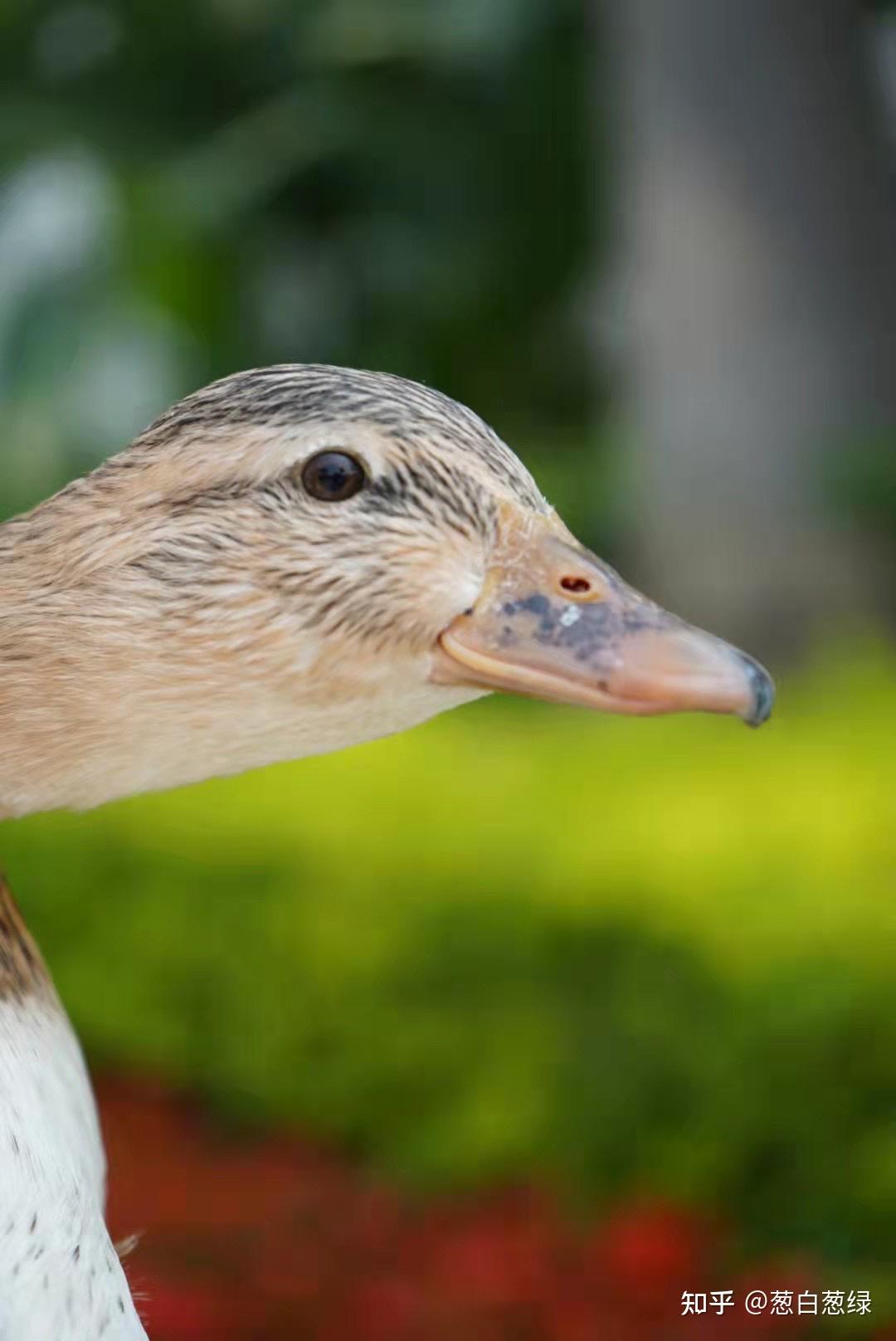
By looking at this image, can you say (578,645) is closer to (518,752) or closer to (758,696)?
(758,696)

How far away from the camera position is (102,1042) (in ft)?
13.0

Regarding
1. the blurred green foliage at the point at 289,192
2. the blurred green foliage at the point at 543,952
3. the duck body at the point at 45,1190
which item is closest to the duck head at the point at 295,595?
the duck body at the point at 45,1190

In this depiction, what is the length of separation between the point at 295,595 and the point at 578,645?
0.21 m

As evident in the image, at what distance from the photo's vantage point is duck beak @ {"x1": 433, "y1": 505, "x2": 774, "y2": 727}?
4.00 ft

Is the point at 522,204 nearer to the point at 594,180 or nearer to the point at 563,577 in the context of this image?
the point at 594,180

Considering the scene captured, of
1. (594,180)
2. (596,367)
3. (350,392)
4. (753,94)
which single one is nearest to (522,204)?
(594,180)

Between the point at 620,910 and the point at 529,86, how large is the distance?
4313mm

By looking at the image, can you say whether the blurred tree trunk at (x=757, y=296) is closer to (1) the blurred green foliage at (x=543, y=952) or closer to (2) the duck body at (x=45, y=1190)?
(1) the blurred green foliage at (x=543, y=952)

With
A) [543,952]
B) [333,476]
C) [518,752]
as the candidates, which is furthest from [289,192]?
[333,476]

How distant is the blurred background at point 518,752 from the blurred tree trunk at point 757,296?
0.05 ft

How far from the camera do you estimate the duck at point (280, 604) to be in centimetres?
127

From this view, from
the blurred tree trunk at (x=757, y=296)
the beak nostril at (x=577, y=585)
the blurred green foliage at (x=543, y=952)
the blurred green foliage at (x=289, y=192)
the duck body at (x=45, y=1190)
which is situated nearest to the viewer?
the duck body at (x=45, y=1190)

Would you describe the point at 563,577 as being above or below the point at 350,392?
below

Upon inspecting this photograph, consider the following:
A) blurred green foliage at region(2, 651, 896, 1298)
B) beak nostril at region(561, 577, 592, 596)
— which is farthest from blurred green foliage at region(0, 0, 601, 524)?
beak nostril at region(561, 577, 592, 596)
